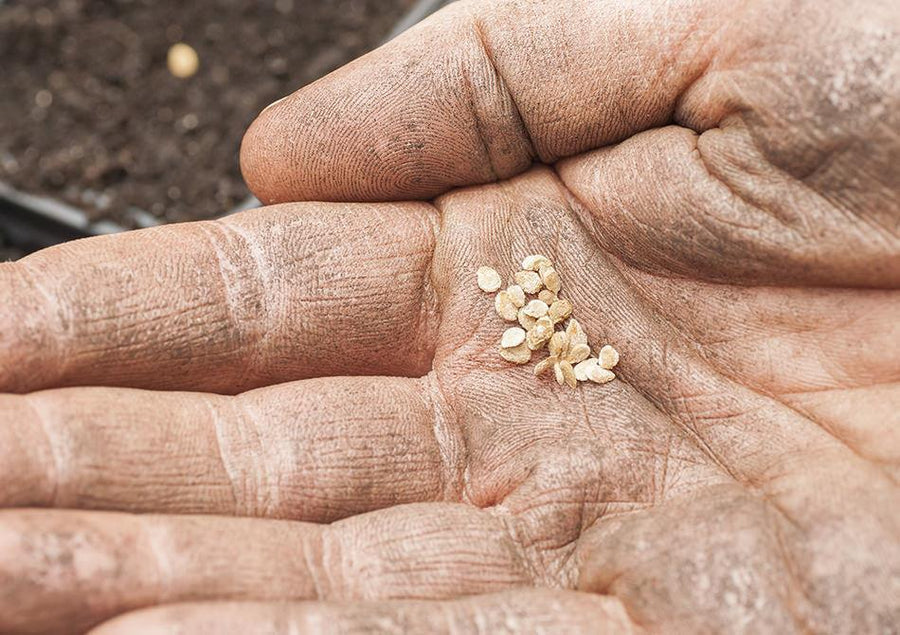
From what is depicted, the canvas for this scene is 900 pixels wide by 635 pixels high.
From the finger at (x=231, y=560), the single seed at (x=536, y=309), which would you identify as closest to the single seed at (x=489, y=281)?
the single seed at (x=536, y=309)

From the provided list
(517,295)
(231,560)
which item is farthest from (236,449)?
(517,295)

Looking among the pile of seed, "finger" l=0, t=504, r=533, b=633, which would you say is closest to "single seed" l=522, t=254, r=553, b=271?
the pile of seed

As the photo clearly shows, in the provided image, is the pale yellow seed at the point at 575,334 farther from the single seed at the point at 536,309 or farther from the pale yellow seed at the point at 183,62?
the pale yellow seed at the point at 183,62

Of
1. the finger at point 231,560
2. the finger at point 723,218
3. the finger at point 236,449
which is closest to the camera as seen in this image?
the finger at point 231,560

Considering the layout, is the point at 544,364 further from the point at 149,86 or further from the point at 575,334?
the point at 149,86

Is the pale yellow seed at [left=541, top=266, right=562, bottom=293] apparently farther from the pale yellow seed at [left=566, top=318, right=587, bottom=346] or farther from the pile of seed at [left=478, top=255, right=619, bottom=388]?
the pale yellow seed at [left=566, top=318, right=587, bottom=346]

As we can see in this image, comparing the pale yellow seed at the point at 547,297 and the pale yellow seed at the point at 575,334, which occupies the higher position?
the pale yellow seed at the point at 547,297
